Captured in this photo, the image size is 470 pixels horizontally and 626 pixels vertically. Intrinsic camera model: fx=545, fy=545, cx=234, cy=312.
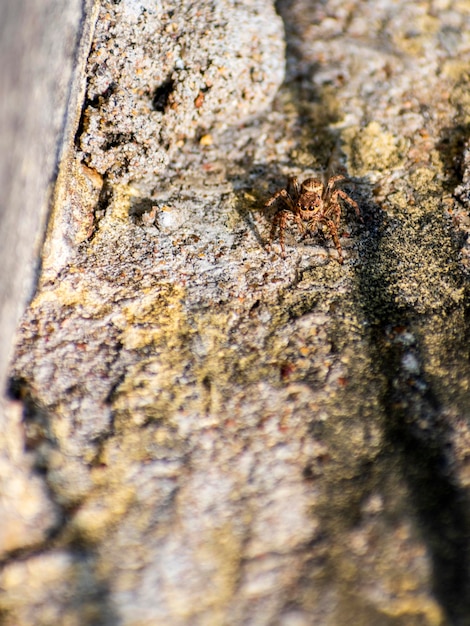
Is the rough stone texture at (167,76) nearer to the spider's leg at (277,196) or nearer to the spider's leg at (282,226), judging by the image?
the spider's leg at (277,196)

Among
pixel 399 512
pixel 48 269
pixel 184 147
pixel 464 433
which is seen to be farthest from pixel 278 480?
pixel 184 147

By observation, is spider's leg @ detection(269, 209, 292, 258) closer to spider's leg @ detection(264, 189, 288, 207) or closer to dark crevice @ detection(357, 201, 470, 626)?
spider's leg @ detection(264, 189, 288, 207)

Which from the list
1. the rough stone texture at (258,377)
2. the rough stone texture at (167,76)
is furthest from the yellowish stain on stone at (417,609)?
the rough stone texture at (167,76)

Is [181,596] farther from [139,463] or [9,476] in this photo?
[9,476]

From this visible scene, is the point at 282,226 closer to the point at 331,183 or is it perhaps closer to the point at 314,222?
the point at 314,222

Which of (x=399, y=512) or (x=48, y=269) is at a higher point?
(x=48, y=269)

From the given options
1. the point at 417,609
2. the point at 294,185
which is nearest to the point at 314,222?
the point at 294,185
